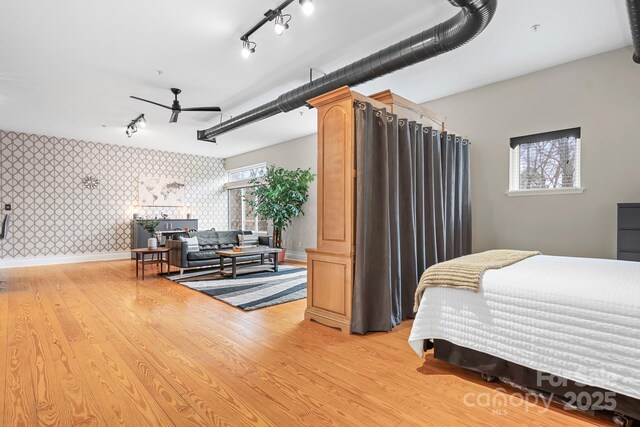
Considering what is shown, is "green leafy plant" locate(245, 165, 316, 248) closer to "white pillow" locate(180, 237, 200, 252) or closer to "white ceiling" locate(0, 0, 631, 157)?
"white pillow" locate(180, 237, 200, 252)

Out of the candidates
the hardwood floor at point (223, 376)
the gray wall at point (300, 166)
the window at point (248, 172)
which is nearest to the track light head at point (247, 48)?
the hardwood floor at point (223, 376)

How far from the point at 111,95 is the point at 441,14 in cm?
495

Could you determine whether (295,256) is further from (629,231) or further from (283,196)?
(629,231)

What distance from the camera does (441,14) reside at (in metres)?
3.25

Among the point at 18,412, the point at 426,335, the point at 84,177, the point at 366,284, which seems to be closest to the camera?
the point at 18,412

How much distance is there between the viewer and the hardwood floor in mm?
1843

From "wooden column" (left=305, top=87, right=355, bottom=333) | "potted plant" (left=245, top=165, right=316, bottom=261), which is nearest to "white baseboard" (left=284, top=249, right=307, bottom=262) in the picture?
"potted plant" (left=245, top=165, right=316, bottom=261)

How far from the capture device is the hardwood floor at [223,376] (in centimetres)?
184

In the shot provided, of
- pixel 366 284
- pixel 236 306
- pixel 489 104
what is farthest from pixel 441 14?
pixel 236 306

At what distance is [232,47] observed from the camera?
3.88 metres

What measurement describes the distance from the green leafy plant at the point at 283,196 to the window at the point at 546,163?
4.32 m

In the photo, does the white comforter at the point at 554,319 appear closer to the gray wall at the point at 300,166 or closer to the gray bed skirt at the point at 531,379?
the gray bed skirt at the point at 531,379

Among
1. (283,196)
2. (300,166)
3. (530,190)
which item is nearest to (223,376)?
(530,190)

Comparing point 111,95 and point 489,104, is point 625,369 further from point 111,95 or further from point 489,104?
point 111,95
